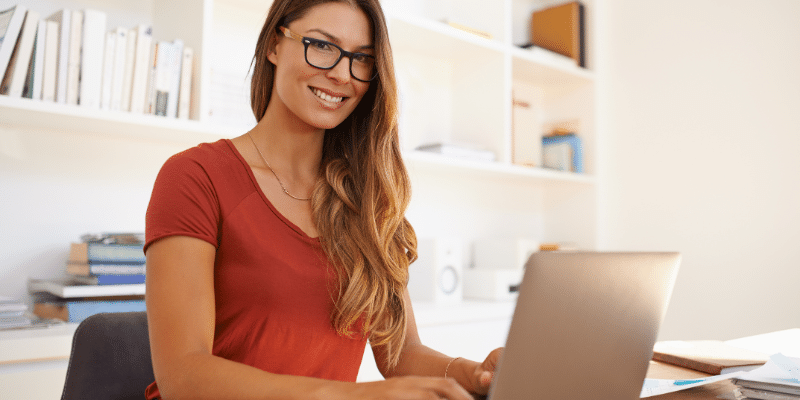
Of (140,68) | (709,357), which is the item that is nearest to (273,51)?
(140,68)

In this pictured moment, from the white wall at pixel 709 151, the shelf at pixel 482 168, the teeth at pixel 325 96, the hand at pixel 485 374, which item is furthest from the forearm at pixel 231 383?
the white wall at pixel 709 151

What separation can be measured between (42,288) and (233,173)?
101 cm

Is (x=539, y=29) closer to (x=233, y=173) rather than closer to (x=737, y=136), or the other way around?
(x=737, y=136)

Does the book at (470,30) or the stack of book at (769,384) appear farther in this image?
the book at (470,30)

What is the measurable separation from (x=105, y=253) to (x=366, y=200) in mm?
869

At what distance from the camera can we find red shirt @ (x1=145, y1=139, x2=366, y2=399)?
105 centimetres

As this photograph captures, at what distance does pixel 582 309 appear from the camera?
27.4 inches

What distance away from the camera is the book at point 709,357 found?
1129 mm

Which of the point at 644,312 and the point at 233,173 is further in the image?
the point at 233,173

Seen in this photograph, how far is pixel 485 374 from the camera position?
35.9 inches

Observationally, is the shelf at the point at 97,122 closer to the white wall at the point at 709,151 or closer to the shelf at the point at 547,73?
the shelf at the point at 547,73

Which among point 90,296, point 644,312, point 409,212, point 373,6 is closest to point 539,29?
point 409,212

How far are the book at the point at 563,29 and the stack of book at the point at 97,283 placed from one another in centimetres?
235

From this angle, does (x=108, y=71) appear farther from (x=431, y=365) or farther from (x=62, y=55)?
(x=431, y=365)
